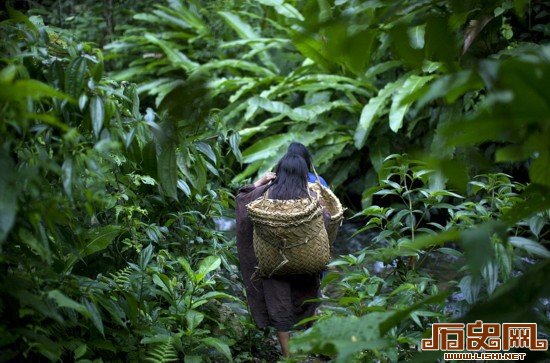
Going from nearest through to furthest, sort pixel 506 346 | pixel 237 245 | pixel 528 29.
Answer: pixel 506 346 → pixel 237 245 → pixel 528 29

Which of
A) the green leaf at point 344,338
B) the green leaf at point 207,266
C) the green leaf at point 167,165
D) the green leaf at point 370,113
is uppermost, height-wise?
the green leaf at point 167,165

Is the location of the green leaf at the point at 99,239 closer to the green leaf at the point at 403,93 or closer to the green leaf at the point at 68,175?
the green leaf at the point at 68,175

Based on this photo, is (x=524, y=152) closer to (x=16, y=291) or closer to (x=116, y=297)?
(x=16, y=291)

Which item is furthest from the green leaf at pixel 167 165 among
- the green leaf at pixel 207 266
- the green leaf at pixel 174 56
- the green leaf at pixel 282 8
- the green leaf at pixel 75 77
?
the green leaf at pixel 174 56

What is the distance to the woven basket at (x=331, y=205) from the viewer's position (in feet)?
14.1

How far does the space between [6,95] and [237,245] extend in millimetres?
2923

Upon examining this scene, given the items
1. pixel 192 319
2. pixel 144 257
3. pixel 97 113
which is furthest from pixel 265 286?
pixel 97 113

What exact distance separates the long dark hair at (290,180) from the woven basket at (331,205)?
0.84ft

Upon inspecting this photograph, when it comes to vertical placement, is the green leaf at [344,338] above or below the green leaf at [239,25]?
above

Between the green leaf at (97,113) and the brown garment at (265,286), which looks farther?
the brown garment at (265,286)

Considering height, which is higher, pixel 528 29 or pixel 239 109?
pixel 528 29

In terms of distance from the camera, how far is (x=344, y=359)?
Answer: 145cm

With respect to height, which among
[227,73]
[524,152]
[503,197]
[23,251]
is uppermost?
[524,152]

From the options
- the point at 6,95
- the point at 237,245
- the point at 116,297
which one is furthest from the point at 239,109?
the point at 6,95
